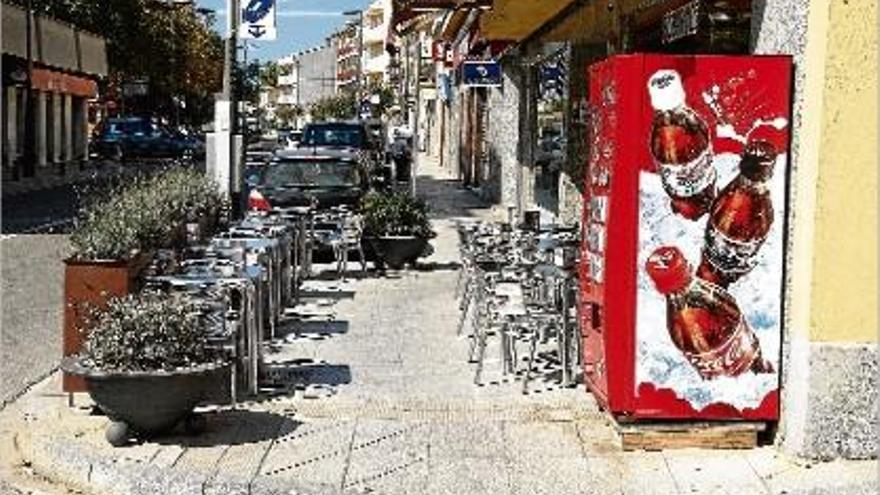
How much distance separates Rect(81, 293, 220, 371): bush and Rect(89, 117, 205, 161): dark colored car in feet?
156

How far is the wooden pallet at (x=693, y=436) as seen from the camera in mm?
8039

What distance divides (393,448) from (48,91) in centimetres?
4115

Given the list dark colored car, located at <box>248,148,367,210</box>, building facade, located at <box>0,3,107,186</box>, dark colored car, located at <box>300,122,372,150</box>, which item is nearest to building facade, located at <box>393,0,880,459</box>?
dark colored car, located at <box>248,148,367,210</box>

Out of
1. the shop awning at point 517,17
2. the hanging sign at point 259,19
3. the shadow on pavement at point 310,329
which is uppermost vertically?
the hanging sign at point 259,19

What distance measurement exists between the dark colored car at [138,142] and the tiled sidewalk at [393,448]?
4607 centimetres

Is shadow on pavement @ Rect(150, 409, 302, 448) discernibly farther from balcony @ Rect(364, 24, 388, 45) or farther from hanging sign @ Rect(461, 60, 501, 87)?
balcony @ Rect(364, 24, 388, 45)

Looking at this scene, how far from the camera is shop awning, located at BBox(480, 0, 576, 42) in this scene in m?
15.4

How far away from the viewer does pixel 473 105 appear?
38.2 metres

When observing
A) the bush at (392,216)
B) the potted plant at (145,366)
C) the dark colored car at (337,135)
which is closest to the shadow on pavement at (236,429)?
the potted plant at (145,366)

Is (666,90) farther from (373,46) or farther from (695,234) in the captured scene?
(373,46)

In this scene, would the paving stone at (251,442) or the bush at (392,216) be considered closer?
the paving stone at (251,442)

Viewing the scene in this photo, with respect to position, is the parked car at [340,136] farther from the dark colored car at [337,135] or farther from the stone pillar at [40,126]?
the stone pillar at [40,126]

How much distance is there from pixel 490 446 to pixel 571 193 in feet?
40.7

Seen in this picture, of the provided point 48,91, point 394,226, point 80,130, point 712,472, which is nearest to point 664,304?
point 712,472
